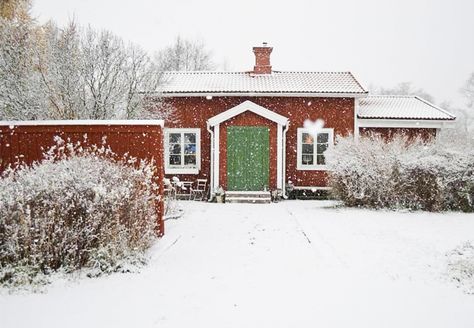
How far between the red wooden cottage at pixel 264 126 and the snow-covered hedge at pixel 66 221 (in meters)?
9.87

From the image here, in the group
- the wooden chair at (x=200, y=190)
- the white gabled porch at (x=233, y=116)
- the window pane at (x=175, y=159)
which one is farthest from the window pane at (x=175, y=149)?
the white gabled porch at (x=233, y=116)

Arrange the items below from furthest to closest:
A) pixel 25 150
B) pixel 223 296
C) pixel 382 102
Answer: pixel 382 102 → pixel 25 150 → pixel 223 296

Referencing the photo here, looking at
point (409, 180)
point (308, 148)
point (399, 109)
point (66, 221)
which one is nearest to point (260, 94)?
point (308, 148)

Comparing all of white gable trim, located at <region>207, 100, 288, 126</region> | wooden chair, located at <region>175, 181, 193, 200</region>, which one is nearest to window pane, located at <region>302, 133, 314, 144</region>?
white gable trim, located at <region>207, 100, 288, 126</region>

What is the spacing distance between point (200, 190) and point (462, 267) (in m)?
11.7

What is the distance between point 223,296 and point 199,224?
5162 millimetres

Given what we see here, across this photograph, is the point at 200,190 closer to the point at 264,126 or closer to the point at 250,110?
the point at 264,126

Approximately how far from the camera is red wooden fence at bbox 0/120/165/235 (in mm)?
8055

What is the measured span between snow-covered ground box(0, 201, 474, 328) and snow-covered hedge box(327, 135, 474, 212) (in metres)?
3.44

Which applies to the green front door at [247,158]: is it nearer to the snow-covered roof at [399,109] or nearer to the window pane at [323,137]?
the window pane at [323,137]

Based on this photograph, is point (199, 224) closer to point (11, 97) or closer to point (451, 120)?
point (11, 97)

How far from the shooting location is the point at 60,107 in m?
12.5

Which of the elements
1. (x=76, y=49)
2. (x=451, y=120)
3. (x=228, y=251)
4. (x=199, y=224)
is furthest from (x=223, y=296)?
(x=451, y=120)

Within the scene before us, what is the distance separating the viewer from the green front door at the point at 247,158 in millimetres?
16312
